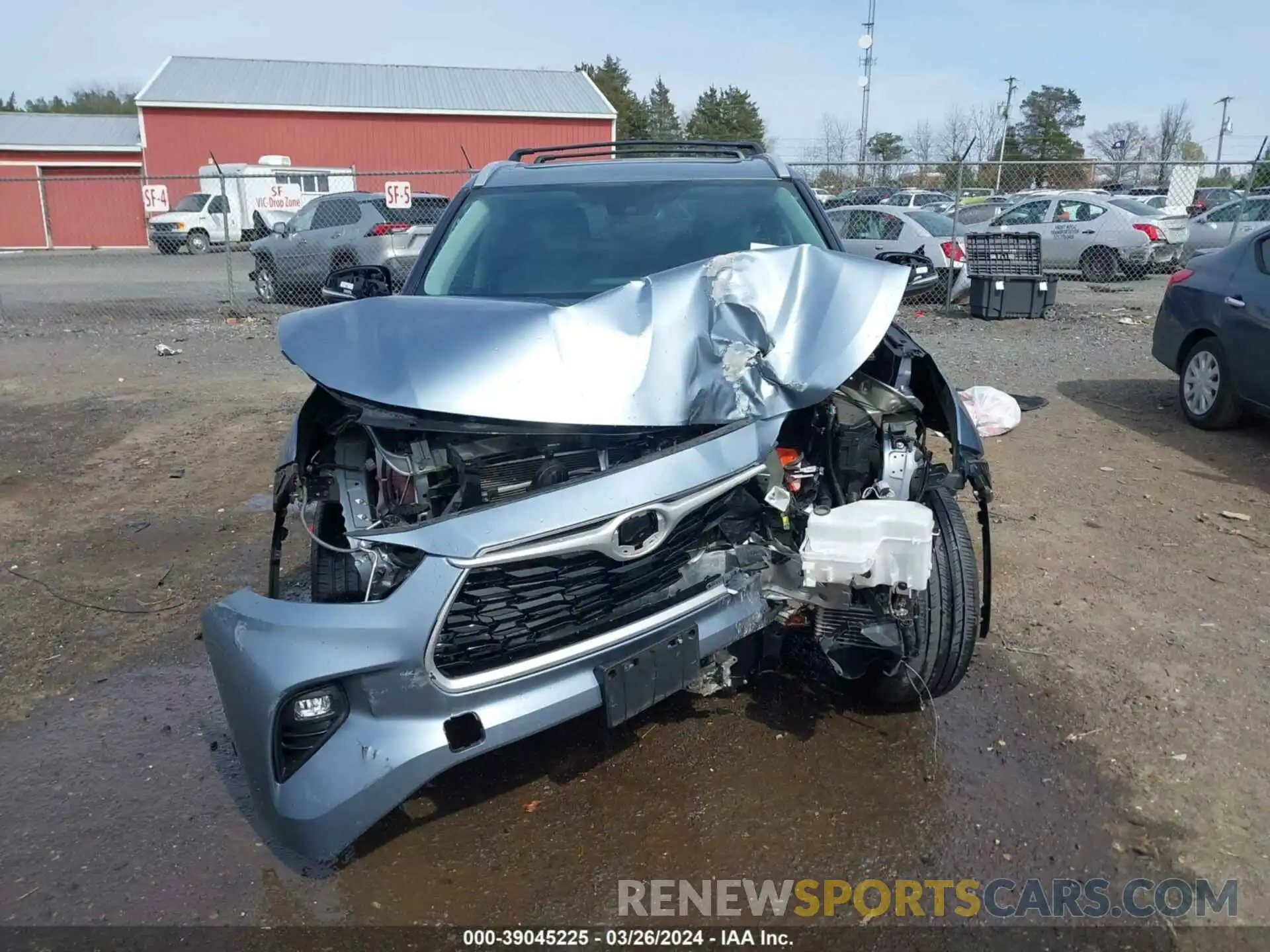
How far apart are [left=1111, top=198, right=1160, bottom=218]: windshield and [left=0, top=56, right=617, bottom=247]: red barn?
2211cm

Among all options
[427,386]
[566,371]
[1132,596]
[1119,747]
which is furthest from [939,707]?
[427,386]

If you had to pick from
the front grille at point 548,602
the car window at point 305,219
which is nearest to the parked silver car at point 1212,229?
the car window at point 305,219

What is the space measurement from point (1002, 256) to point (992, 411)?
20.4 feet

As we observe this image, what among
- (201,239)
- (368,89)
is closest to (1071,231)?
(201,239)

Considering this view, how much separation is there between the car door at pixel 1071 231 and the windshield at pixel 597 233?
44.0 feet

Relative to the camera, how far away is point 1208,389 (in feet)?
22.4

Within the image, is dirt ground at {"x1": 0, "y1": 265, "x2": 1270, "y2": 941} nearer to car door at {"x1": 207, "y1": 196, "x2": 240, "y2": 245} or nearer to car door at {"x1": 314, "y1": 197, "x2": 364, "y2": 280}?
car door at {"x1": 314, "y1": 197, "x2": 364, "y2": 280}

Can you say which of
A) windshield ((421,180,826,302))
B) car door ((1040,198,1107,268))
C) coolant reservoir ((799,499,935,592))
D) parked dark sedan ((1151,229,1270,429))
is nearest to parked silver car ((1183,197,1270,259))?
car door ((1040,198,1107,268))

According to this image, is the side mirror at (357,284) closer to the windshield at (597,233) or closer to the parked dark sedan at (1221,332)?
the windshield at (597,233)

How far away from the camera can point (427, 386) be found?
8.21 feet

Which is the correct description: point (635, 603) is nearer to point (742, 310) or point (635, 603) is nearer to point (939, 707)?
point (742, 310)

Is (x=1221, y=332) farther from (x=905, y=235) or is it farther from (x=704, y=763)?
(x=905, y=235)

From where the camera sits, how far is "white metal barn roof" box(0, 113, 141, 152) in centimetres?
3531

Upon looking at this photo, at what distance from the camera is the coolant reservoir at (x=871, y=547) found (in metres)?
2.60
